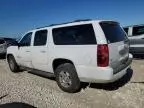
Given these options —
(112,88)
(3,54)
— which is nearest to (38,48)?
(112,88)

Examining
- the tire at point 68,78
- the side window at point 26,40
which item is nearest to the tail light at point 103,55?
the tire at point 68,78

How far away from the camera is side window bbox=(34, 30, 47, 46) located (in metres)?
7.53

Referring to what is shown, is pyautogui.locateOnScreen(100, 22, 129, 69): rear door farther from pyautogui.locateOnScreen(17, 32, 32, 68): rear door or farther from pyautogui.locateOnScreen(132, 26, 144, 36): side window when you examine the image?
pyautogui.locateOnScreen(132, 26, 144, 36): side window

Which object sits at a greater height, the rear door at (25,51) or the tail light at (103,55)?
the tail light at (103,55)

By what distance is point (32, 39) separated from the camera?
27.2 ft

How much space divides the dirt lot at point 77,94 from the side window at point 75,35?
4.80 feet

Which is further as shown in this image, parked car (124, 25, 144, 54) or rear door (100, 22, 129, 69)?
parked car (124, 25, 144, 54)

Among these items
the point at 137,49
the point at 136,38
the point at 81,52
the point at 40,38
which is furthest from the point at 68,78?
the point at 136,38

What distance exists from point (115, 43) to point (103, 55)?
0.61 meters

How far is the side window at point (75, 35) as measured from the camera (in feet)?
19.8

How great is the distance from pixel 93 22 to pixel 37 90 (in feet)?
8.77

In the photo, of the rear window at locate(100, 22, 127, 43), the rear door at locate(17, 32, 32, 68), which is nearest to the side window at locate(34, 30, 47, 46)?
the rear door at locate(17, 32, 32, 68)

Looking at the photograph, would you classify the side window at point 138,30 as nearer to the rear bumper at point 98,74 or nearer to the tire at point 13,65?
the rear bumper at point 98,74

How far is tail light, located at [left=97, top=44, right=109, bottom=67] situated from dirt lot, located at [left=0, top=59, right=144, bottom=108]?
0.99 m
